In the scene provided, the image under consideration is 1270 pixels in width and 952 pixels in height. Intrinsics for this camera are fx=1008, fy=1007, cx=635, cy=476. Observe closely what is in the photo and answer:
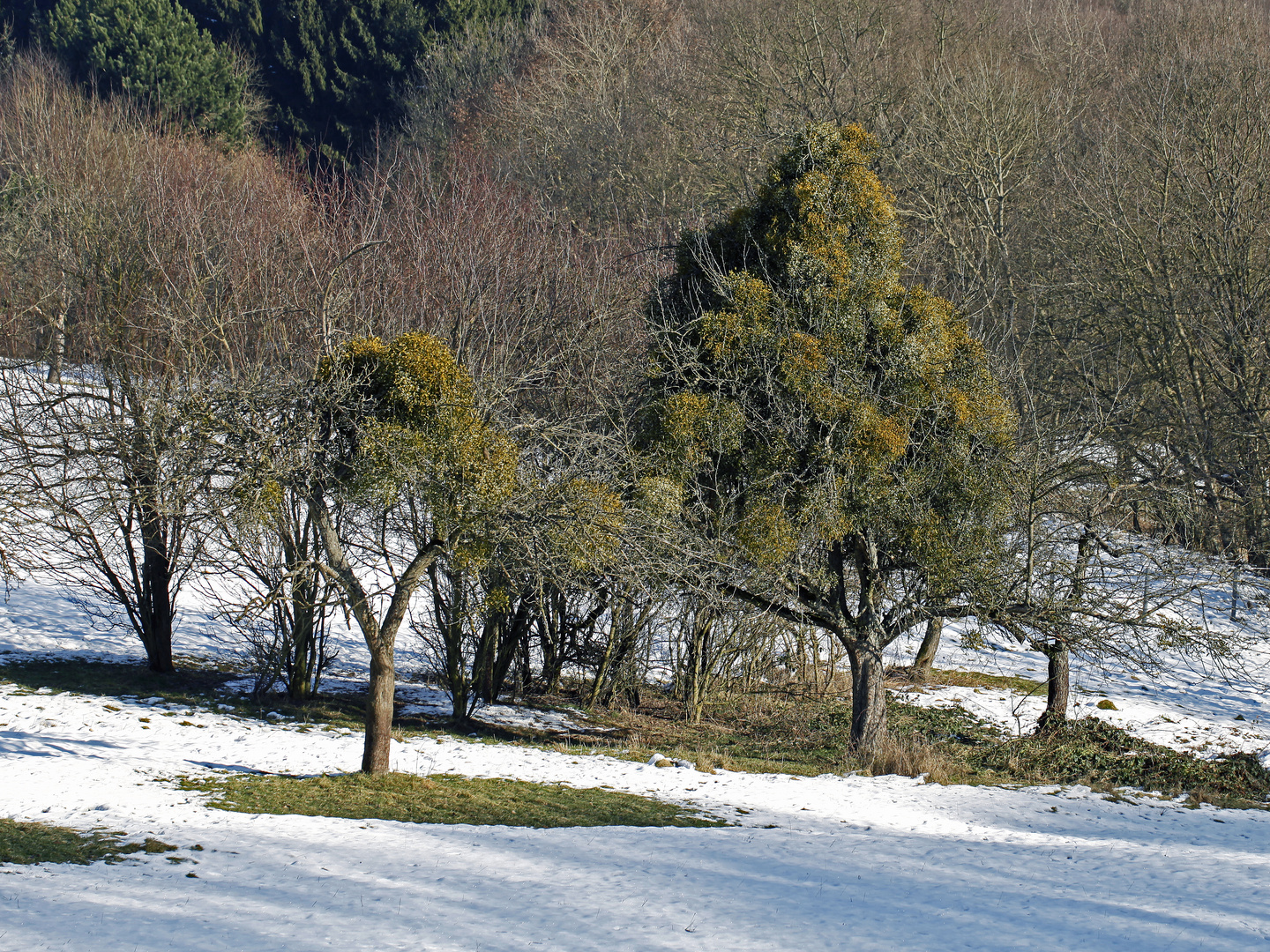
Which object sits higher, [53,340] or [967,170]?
[967,170]

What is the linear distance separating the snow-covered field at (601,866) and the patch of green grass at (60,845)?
21cm

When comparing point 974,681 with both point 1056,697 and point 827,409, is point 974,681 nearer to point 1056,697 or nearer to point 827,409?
point 1056,697

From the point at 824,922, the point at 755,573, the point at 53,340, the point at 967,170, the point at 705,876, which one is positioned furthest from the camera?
the point at 967,170

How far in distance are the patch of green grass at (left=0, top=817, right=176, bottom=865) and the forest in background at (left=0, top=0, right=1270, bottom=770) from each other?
2.00 m

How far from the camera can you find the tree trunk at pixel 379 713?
9883 mm

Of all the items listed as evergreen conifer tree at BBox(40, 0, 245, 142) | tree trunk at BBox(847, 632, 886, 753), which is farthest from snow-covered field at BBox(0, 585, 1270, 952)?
evergreen conifer tree at BBox(40, 0, 245, 142)

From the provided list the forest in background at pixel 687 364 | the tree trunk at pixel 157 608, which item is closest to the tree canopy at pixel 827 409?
the forest in background at pixel 687 364

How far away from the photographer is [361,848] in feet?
25.2

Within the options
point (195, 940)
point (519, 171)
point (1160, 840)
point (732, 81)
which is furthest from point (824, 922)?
point (519, 171)

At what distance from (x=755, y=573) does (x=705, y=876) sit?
4.33 metres

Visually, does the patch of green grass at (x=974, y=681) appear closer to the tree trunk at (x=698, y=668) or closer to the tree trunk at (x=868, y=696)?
the tree trunk at (x=698, y=668)

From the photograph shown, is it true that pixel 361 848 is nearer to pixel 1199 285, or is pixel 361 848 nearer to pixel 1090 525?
pixel 1090 525

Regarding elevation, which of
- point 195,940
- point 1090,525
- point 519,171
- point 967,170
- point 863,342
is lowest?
point 195,940

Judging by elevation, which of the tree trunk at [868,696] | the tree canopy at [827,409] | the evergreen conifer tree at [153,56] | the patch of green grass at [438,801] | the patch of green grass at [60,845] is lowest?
the patch of green grass at [60,845]
